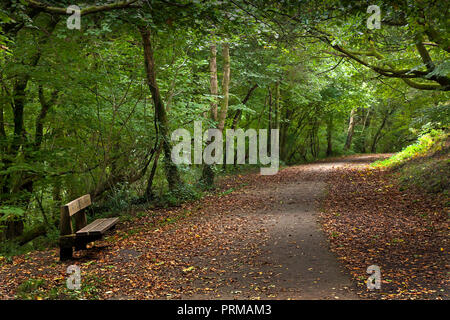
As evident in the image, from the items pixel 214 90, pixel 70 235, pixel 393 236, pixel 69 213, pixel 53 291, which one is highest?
pixel 214 90

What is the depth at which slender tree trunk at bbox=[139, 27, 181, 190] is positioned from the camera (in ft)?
32.7

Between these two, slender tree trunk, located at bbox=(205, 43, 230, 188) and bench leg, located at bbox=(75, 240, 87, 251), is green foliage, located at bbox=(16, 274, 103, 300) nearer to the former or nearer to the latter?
bench leg, located at bbox=(75, 240, 87, 251)

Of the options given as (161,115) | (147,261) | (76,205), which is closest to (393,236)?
(147,261)

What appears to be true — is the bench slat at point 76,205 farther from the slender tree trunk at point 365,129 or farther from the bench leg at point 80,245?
the slender tree trunk at point 365,129

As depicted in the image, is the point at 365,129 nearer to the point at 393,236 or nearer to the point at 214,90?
the point at 214,90

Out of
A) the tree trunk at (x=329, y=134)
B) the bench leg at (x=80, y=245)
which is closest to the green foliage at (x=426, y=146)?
the bench leg at (x=80, y=245)

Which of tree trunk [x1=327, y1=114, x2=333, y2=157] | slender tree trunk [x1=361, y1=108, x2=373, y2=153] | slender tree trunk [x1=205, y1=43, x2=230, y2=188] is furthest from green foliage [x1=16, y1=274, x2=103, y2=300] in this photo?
slender tree trunk [x1=361, y1=108, x2=373, y2=153]

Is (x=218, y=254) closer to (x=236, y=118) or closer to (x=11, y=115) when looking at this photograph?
(x=11, y=115)

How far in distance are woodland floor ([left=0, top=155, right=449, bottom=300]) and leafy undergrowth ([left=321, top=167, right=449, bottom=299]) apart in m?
0.02

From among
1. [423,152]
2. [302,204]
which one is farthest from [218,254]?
[423,152]

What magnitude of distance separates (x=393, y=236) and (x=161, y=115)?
23.7ft

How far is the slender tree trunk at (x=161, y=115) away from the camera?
998 centimetres

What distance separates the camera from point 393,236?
645 cm
